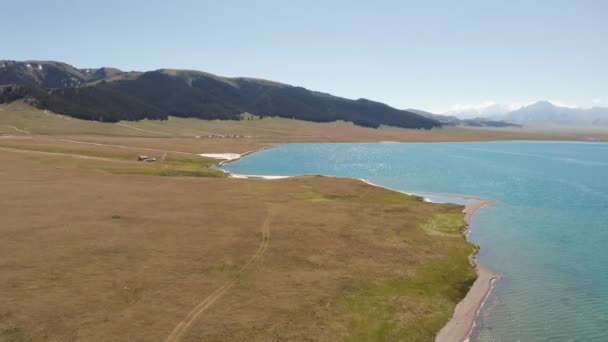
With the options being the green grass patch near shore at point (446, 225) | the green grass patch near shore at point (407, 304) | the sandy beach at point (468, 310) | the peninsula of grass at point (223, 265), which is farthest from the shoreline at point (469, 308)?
the green grass patch near shore at point (446, 225)

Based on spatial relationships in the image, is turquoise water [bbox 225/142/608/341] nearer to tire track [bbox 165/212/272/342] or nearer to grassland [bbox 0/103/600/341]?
grassland [bbox 0/103/600/341]

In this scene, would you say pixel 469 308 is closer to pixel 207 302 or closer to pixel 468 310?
pixel 468 310

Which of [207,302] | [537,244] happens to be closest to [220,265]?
[207,302]

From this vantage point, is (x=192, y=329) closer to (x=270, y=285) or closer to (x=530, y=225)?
(x=270, y=285)

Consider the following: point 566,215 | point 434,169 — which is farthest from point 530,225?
point 434,169

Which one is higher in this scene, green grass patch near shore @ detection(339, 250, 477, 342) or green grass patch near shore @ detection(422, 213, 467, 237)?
green grass patch near shore @ detection(422, 213, 467, 237)

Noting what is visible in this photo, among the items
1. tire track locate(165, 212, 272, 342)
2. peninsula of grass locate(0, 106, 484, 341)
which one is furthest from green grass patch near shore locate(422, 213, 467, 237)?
tire track locate(165, 212, 272, 342)

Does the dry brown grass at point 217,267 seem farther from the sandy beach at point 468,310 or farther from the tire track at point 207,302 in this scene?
the sandy beach at point 468,310

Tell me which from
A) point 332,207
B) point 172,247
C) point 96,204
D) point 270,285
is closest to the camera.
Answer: point 270,285
